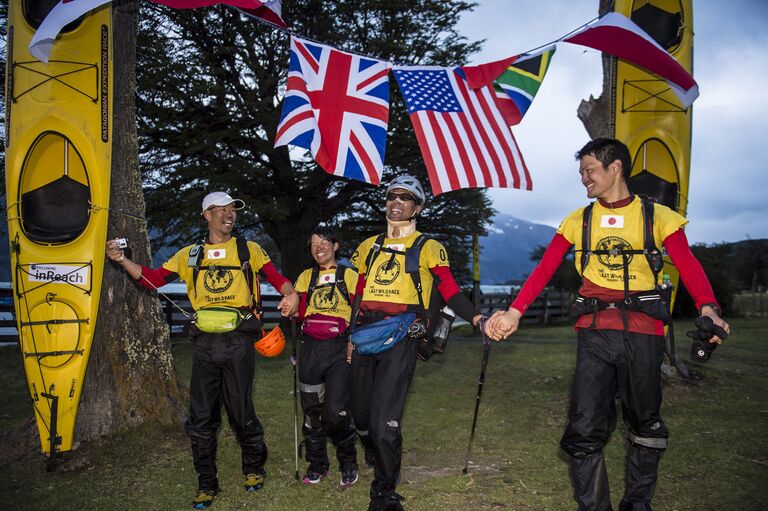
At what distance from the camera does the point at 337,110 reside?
20.2ft

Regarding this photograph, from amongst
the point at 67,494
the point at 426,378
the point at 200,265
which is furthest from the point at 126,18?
the point at 426,378

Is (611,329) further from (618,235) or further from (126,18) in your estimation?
(126,18)

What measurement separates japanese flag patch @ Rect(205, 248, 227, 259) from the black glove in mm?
3396

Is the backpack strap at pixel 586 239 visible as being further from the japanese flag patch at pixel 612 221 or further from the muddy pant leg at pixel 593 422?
the muddy pant leg at pixel 593 422

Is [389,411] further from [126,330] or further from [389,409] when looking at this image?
[126,330]

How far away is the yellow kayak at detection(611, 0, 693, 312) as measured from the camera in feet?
27.7

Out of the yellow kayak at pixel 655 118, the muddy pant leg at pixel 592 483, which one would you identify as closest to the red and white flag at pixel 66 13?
the muddy pant leg at pixel 592 483

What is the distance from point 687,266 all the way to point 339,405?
285cm

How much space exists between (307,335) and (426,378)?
220 inches

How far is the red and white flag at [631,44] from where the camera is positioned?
648 centimetres

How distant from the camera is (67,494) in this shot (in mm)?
4633

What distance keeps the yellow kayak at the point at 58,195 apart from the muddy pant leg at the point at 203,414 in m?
1.65

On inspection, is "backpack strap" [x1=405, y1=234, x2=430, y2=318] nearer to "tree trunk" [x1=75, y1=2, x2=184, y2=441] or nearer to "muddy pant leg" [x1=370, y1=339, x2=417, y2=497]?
"muddy pant leg" [x1=370, y1=339, x2=417, y2=497]

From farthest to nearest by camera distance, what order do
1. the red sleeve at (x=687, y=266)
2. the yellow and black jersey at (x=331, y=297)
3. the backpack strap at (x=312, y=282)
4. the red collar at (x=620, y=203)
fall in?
the backpack strap at (x=312, y=282), the yellow and black jersey at (x=331, y=297), the red collar at (x=620, y=203), the red sleeve at (x=687, y=266)
